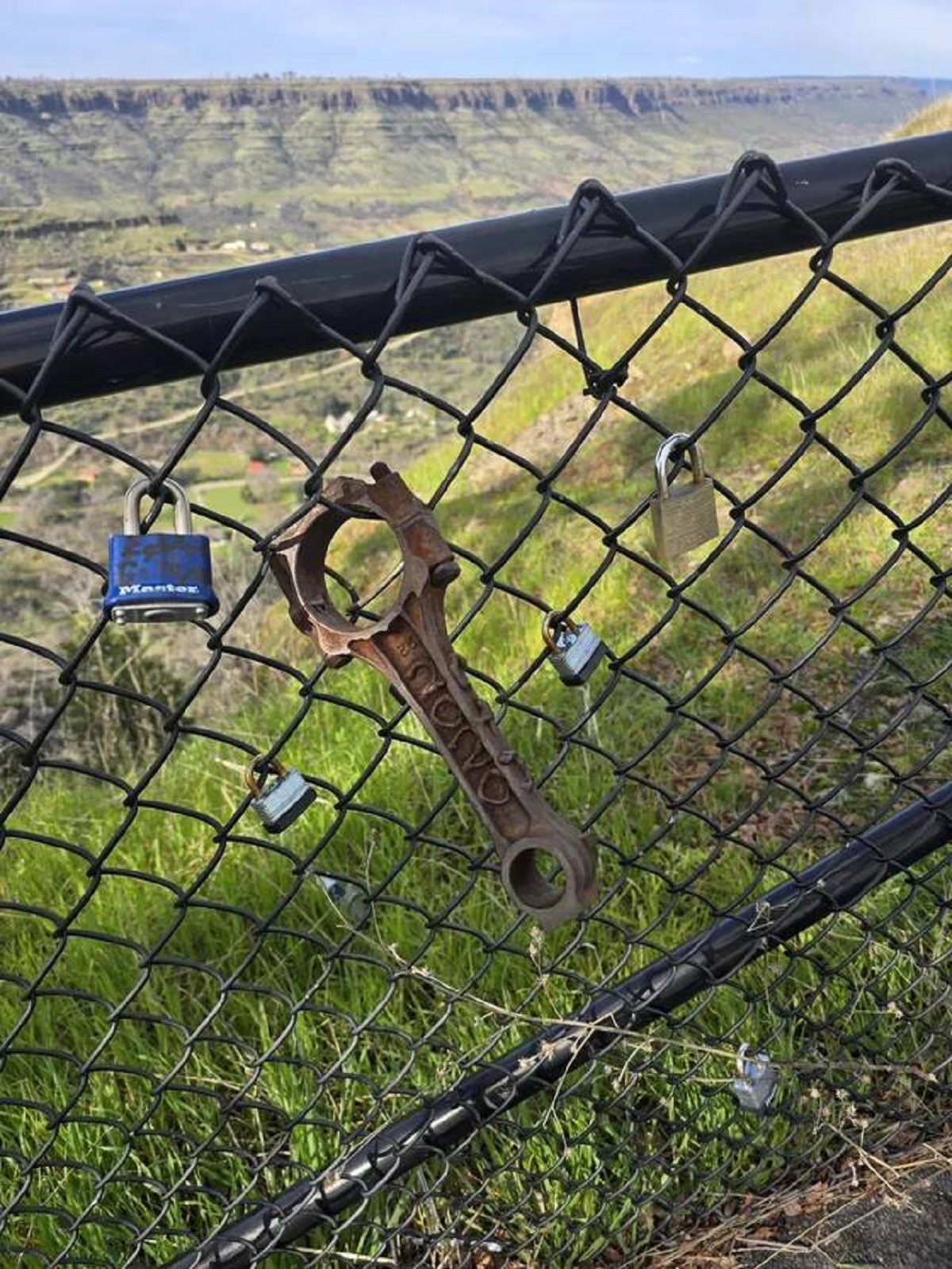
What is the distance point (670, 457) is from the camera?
1.14m

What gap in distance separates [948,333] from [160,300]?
612 cm

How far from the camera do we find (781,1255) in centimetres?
162

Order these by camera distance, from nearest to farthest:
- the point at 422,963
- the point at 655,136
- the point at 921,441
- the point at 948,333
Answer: the point at 422,963 → the point at 921,441 → the point at 948,333 → the point at 655,136

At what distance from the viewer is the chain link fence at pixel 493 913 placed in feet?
3.41

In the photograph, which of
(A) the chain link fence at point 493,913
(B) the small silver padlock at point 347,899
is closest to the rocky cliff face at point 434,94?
(A) the chain link fence at point 493,913

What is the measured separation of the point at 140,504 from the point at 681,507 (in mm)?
576

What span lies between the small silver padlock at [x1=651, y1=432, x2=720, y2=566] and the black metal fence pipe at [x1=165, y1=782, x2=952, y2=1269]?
74cm

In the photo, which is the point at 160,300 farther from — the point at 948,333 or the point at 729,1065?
the point at 948,333

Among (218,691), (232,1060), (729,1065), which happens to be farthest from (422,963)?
(218,691)

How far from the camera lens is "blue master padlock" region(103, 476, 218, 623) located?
2.70 feet

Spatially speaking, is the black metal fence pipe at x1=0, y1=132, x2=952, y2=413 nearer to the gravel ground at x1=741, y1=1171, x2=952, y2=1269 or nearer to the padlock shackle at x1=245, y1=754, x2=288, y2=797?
the padlock shackle at x1=245, y1=754, x2=288, y2=797

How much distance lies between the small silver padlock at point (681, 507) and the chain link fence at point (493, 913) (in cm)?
4

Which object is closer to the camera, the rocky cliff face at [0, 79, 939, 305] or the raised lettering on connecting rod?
the raised lettering on connecting rod

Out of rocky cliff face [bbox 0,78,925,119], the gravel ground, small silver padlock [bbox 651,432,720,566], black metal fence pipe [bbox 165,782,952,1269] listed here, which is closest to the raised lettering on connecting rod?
small silver padlock [bbox 651,432,720,566]
